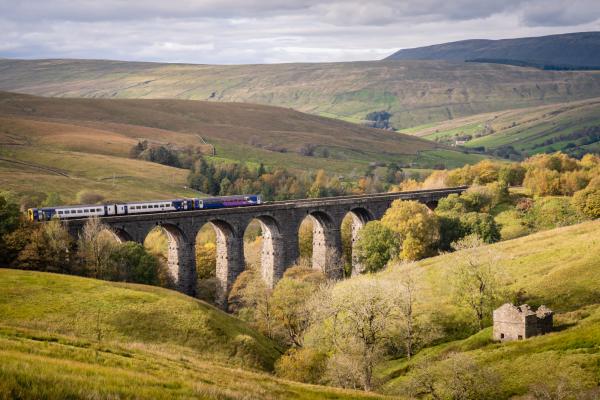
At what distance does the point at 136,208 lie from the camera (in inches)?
3366

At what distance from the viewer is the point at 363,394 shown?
3419 cm

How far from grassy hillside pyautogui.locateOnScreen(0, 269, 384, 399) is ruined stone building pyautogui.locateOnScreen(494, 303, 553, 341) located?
1806 cm

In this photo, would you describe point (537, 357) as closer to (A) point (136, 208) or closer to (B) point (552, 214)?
(A) point (136, 208)

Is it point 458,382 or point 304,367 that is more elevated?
point 458,382

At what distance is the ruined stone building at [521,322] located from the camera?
166ft

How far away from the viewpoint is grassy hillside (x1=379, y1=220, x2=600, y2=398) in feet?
142

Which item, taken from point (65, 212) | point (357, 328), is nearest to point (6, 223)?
point (65, 212)

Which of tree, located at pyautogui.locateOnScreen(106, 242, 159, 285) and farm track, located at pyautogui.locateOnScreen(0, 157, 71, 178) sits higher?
farm track, located at pyautogui.locateOnScreen(0, 157, 71, 178)

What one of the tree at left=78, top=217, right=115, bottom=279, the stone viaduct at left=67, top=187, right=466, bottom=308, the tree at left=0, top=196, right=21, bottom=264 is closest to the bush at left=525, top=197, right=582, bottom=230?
the stone viaduct at left=67, top=187, right=466, bottom=308

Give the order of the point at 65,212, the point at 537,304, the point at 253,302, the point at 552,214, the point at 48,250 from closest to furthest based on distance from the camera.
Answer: the point at 537,304
the point at 48,250
the point at 65,212
the point at 253,302
the point at 552,214

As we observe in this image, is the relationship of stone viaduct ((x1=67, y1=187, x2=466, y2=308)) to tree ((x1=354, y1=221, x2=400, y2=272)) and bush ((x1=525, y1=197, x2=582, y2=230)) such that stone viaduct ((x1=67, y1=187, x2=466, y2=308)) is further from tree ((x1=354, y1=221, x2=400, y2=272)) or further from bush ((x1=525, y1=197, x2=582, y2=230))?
bush ((x1=525, y1=197, x2=582, y2=230))

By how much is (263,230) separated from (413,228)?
69.9 ft

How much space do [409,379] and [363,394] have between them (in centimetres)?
1270

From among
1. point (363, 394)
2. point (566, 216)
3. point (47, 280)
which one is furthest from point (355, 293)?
point (566, 216)
